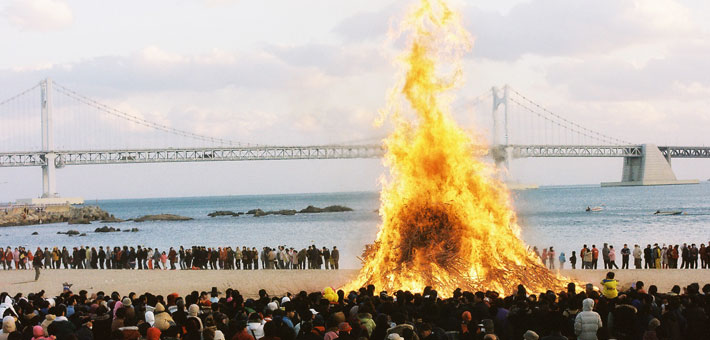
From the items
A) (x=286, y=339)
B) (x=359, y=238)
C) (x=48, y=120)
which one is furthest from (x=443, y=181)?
(x=48, y=120)

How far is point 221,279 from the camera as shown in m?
22.8

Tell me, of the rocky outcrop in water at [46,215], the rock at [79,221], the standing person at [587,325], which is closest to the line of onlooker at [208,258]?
the standing person at [587,325]

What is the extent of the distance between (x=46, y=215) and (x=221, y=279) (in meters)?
79.9

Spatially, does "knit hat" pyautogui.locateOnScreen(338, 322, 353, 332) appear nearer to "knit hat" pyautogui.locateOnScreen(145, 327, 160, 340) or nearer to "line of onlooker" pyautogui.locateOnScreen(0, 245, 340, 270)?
"knit hat" pyautogui.locateOnScreen(145, 327, 160, 340)

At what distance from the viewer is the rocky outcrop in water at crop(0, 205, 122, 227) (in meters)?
90.1

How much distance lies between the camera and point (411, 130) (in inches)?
640

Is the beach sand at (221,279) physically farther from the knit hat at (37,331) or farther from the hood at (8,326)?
the knit hat at (37,331)

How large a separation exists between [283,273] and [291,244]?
90.0 feet

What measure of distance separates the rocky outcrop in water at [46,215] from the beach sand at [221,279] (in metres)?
69.5

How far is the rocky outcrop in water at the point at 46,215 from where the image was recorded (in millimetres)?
90062

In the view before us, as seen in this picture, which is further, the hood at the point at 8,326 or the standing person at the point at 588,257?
the standing person at the point at 588,257

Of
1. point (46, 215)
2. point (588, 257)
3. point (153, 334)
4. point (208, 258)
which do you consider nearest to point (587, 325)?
point (153, 334)

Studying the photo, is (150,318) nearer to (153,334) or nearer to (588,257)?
(153,334)

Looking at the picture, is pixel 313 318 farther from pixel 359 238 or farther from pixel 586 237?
pixel 359 238
